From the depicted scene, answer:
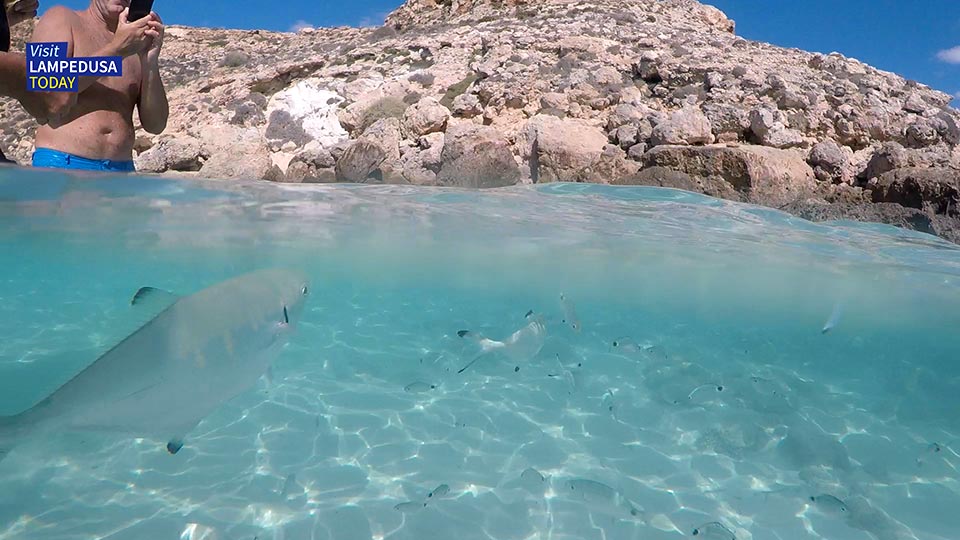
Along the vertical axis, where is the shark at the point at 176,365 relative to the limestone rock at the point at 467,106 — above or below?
below

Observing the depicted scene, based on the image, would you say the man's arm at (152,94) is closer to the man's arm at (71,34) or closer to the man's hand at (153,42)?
the man's hand at (153,42)

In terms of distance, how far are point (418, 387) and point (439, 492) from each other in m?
2.66

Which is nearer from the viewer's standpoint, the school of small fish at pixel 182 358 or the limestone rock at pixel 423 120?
the school of small fish at pixel 182 358

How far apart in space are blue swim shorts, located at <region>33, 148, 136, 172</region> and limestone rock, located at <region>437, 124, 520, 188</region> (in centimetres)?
775

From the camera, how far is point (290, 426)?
5984mm

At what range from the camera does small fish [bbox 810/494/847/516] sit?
485 cm

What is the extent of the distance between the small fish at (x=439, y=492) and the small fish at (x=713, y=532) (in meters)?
1.98

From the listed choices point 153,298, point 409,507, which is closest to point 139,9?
point 153,298

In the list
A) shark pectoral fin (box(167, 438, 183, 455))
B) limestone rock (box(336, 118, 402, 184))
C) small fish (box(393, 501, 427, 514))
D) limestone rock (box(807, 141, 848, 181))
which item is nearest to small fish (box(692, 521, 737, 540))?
small fish (box(393, 501, 427, 514))

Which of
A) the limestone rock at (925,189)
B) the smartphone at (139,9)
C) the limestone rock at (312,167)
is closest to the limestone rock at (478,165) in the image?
the limestone rock at (312,167)

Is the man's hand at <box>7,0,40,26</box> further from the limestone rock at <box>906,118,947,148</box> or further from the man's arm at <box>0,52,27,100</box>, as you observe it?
the limestone rock at <box>906,118,947,148</box>

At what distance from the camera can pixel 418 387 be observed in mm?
7379

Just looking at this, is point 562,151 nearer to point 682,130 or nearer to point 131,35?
point 682,130

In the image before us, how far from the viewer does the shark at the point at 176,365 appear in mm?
2285
